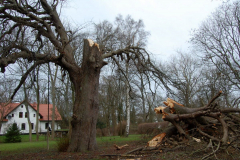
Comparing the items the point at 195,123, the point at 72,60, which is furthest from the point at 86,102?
the point at 195,123

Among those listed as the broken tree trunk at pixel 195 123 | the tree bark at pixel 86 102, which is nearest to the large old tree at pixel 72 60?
the tree bark at pixel 86 102

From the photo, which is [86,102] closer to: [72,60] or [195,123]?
[72,60]

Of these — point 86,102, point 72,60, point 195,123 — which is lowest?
point 195,123

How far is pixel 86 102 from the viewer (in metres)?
8.64

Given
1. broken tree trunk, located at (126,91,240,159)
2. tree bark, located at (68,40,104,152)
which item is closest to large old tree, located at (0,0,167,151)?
tree bark, located at (68,40,104,152)

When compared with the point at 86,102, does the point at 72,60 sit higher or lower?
higher

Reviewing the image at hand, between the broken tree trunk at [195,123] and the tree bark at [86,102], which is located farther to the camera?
the tree bark at [86,102]

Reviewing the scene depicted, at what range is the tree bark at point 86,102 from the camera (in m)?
8.38

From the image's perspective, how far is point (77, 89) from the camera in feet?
29.7

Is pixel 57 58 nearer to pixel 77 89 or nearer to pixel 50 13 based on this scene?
pixel 77 89

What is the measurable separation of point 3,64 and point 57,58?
90.7 inches

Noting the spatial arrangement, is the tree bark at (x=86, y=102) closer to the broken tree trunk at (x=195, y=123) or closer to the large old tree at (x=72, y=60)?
the large old tree at (x=72, y=60)

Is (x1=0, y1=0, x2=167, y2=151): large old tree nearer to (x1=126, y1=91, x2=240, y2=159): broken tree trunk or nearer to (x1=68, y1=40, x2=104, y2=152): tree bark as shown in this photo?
(x1=68, y1=40, x2=104, y2=152): tree bark

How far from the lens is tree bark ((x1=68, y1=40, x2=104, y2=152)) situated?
838cm
